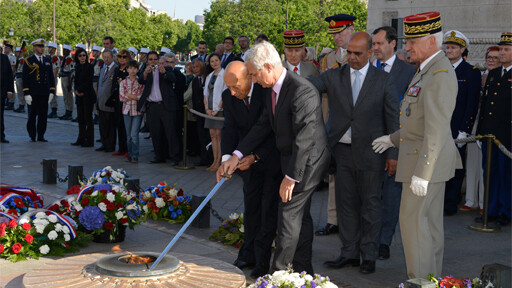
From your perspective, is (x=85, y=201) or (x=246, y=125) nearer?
(x=246, y=125)

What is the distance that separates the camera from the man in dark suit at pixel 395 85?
6.26 meters

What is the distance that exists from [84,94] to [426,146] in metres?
10.6

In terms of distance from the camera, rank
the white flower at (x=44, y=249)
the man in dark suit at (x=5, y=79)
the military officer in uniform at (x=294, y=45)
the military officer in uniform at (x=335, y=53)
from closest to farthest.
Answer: the white flower at (x=44, y=249) < the military officer in uniform at (x=335, y=53) < the military officer in uniform at (x=294, y=45) < the man in dark suit at (x=5, y=79)

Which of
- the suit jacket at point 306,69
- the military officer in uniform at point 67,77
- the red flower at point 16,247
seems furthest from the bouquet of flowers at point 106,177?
the military officer in uniform at point 67,77

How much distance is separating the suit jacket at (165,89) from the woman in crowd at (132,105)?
0.20 meters

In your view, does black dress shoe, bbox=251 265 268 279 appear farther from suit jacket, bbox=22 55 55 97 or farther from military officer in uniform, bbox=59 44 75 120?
military officer in uniform, bbox=59 44 75 120

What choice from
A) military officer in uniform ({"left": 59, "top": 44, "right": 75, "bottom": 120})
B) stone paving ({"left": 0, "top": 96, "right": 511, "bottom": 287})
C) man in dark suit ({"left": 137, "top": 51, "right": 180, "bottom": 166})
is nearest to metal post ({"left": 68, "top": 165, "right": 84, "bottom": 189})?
stone paving ({"left": 0, "top": 96, "right": 511, "bottom": 287})

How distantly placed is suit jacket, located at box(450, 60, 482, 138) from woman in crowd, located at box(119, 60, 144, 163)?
6.00 m

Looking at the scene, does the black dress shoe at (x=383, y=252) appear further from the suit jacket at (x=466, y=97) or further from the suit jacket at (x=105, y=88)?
the suit jacket at (x=105, y=88)

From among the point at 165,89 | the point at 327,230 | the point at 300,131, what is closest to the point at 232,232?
the point at 327,230

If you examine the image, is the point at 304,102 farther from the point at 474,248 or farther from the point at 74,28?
the point at 74,28

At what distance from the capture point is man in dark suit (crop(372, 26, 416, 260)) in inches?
246

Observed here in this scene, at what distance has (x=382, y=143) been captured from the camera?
5281 millimetres

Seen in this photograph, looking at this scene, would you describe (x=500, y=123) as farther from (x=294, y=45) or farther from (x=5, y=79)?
(x=5, y=79)
